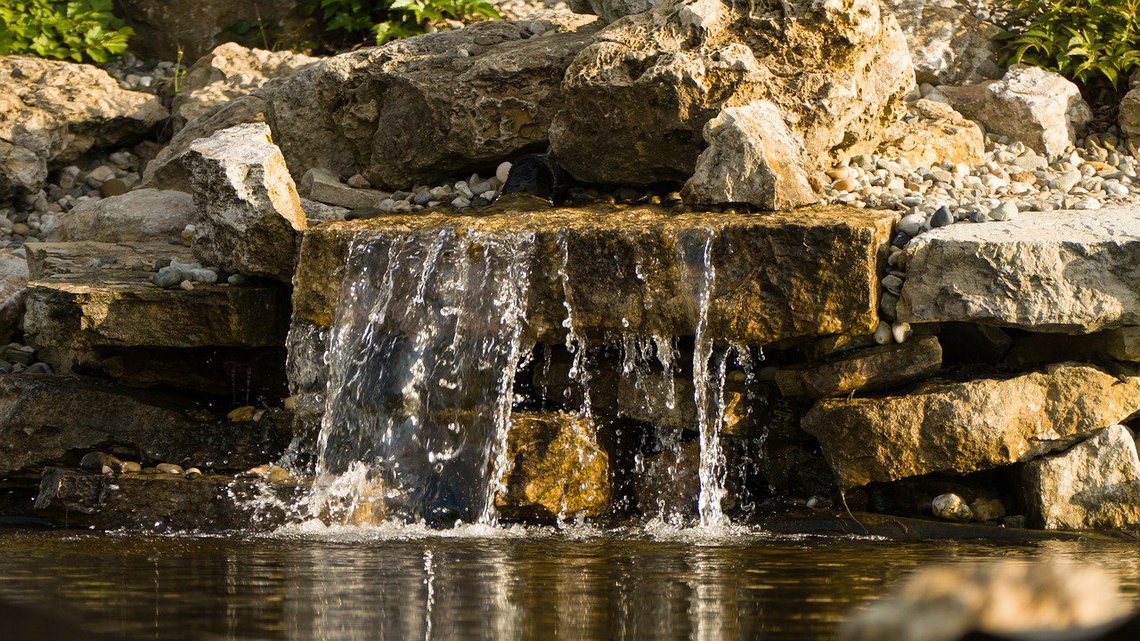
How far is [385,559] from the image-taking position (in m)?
4.88

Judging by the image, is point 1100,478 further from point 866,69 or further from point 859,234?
point 866,69

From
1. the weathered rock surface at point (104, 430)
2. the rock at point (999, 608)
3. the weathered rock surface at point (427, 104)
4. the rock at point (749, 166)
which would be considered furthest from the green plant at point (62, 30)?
the rock at point (999, 608)

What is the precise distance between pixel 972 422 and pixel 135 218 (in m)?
5.52

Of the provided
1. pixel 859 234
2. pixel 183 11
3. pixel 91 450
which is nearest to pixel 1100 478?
pixel 859 234

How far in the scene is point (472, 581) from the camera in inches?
170

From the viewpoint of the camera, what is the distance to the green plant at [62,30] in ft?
36.8

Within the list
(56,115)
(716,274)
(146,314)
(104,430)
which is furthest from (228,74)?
(716,274)

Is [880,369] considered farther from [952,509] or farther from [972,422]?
[952,509]

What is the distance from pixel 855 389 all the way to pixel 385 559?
8.10 feet

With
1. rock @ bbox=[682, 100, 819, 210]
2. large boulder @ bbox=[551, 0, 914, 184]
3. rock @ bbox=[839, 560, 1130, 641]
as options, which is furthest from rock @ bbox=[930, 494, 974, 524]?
rock @ bbox=[839, 560, 1130, 641]

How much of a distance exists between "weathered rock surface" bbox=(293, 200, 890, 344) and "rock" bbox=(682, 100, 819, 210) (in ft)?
0.60

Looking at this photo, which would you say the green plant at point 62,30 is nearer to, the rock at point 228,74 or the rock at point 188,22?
the rock at point 188,22

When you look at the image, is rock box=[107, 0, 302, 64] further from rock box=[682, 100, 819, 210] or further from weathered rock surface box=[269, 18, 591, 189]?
rock box=[682, 100, 819, 210]

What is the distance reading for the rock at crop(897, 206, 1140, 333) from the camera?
19.6ft
